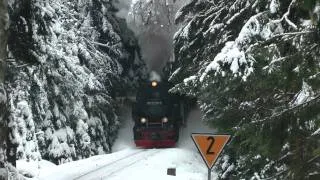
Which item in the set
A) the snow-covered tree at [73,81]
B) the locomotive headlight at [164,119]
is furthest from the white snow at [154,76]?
the locomotive headlight at [164,119]

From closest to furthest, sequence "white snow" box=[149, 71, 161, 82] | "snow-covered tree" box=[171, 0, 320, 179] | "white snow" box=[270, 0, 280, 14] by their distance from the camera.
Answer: "snow-covered tree" box=[171, 0, 320, 179] < "white snow" box=[270, 0, 280, 14] < "white snow" box=[149, 71, 161, 82]

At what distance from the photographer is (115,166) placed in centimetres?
1919

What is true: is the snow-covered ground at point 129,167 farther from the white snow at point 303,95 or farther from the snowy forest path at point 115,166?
the white snow at point 303,95

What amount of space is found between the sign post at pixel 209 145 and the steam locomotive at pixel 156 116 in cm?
1630

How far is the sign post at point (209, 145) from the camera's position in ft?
32.4

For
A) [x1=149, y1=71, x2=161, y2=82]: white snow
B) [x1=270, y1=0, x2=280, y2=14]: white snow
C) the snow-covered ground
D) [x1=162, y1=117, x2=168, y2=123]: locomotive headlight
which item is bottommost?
the snow-covered ground

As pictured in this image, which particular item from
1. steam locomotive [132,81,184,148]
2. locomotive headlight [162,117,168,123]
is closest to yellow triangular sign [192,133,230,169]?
steam locomotive [132,81,184,148]

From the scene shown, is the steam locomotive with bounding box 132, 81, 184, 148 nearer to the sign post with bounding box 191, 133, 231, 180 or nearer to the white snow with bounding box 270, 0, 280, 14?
the sign post with bounding box 191, 133, 231, 180

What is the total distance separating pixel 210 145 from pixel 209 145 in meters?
0.02

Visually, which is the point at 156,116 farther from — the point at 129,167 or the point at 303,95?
the point at 303,95

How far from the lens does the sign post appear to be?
32.4 feet

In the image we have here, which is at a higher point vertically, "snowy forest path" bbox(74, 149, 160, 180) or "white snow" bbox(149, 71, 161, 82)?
"white snow" bbox(149, 71, 161, 82)

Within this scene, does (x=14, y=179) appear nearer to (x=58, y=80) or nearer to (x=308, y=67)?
(x=308, y=67)

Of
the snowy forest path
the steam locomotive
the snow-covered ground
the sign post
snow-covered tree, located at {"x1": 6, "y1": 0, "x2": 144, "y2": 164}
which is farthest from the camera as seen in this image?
the steam locomotive
